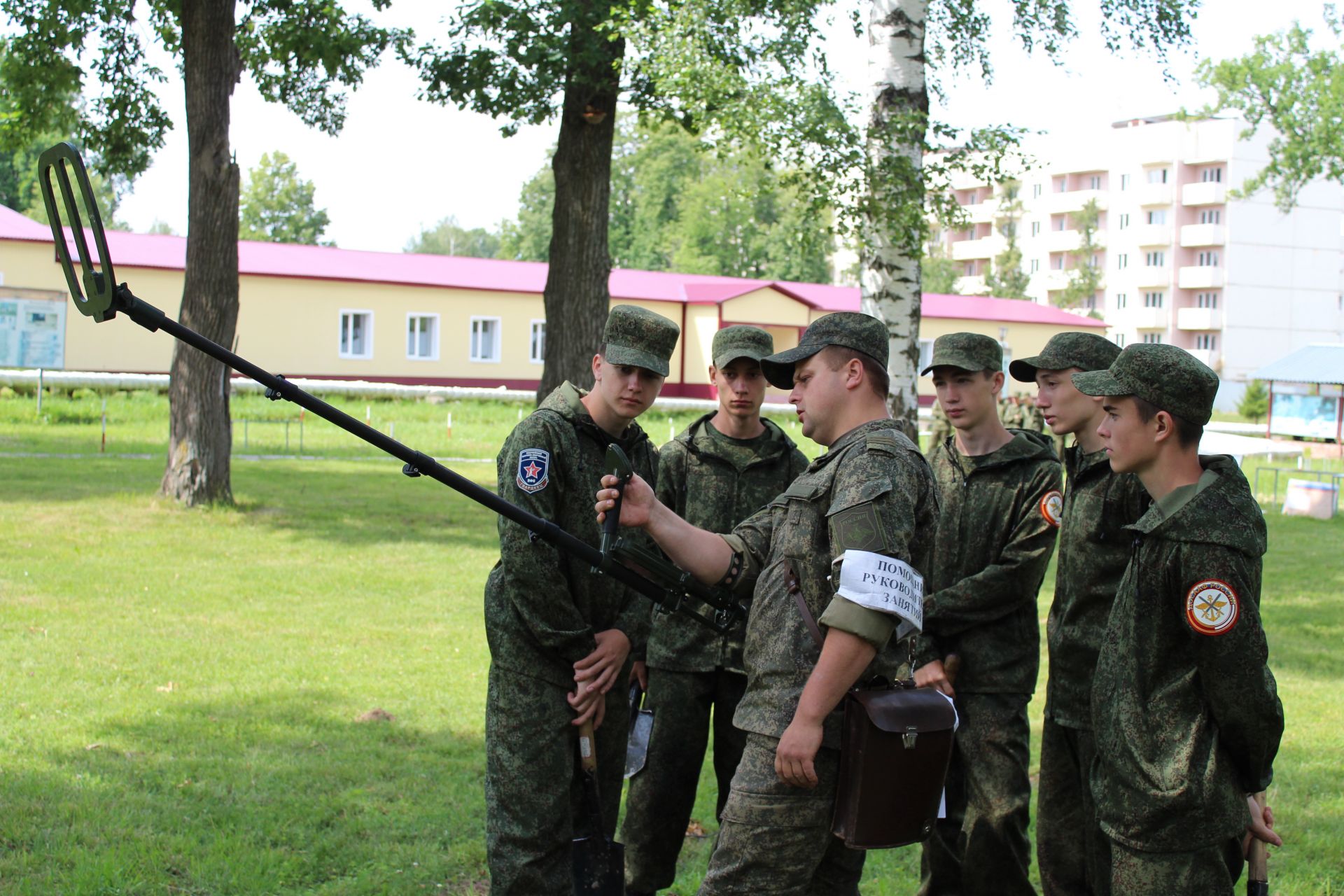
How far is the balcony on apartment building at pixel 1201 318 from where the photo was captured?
256 ft

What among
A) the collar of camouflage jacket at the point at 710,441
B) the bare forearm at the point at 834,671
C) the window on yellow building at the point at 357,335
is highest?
the window on yellow building at the point at 357,335

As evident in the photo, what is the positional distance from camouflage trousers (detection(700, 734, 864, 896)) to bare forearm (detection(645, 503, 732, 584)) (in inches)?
25.6

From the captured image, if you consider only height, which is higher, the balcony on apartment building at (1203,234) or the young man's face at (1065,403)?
the balcony on apartment building at (1203,234)

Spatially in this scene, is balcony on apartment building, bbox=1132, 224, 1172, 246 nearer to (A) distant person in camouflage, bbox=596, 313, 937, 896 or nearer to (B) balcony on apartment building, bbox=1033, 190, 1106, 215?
(B) balcony on apartment building, bbox=1033, 190, 1106, 215

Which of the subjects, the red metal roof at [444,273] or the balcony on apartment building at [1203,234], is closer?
the red metal roof at [444,273]

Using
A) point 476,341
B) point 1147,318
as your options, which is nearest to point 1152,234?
point 1147,318

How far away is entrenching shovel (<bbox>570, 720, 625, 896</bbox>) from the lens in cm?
428

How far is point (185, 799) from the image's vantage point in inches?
228

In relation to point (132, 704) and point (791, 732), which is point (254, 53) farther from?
point (791, 732)

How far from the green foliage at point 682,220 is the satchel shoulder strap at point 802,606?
60.0 meters

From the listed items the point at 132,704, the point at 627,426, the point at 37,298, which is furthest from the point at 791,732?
the point at 37,298

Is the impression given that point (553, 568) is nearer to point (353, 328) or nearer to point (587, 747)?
point (587, 747)

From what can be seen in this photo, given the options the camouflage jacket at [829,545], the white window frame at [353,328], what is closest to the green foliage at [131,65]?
the camouflage jacket at [829,545]

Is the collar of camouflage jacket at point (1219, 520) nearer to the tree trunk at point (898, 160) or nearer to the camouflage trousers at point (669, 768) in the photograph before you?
the camouflage trousers at point (669, 768)
